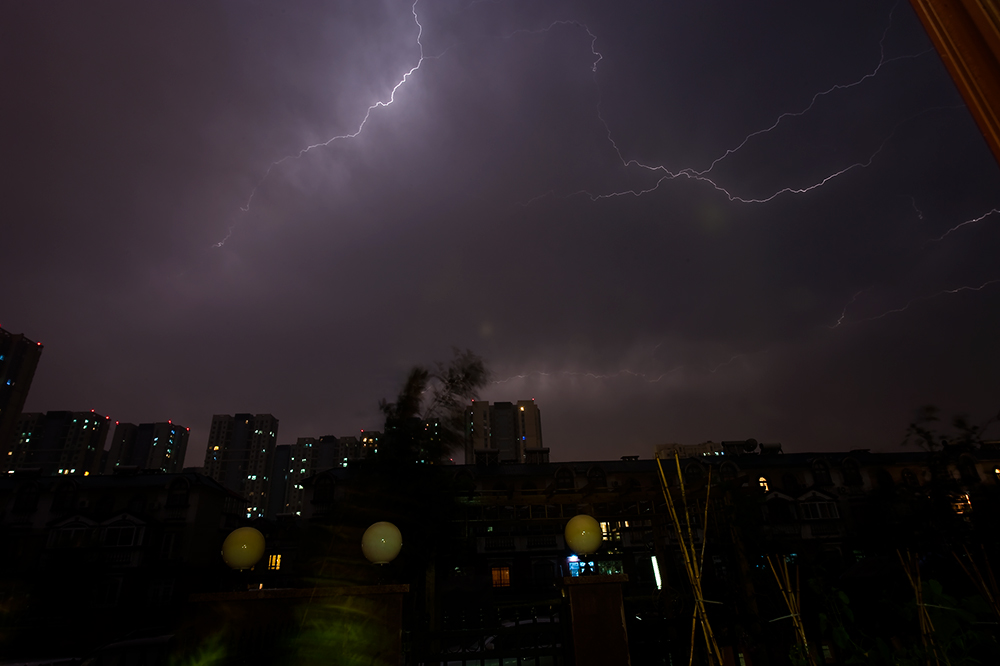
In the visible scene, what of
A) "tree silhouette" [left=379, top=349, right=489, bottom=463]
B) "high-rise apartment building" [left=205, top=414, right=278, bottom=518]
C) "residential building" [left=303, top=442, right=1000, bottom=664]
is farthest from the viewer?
"high-rise apartment building" [left=205, top=414, right=278, bottom=518]

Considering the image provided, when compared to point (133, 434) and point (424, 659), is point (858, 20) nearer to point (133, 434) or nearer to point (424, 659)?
point (424, 659)

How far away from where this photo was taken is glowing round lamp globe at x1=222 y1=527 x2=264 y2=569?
5.37 m

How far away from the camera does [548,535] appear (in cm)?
2519

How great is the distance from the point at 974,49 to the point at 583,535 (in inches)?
265

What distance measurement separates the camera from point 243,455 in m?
89.4

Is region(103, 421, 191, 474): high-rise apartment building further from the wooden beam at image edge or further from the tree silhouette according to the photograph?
the wooden beam at image edge

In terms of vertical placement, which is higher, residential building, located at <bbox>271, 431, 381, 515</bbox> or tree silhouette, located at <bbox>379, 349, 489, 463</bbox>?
residential building, located at <bbox>271, 431, 381, 515</bbox>

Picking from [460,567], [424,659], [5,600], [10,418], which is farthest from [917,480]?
[10,418]

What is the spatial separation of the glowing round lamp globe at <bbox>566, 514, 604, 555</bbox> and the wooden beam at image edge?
21.4 ft

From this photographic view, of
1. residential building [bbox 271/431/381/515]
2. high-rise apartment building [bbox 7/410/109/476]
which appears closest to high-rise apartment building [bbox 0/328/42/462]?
high-rise apartment building [bbox 7/410/109/476]

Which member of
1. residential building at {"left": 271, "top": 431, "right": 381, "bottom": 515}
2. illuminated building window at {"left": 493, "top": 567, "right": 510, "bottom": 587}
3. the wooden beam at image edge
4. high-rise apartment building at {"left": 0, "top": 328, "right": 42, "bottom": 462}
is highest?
high-rise apartment building at {"left": 0, "top": 328, "right": 42, "bottom": 462}

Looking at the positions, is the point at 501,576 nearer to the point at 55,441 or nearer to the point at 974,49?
the point at 974,49

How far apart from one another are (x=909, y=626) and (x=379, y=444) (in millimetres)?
12942

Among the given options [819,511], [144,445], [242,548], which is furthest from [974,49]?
[144,445]
